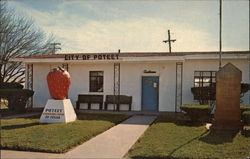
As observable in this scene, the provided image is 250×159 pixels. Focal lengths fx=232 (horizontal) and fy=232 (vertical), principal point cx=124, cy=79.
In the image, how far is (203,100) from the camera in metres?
12.7

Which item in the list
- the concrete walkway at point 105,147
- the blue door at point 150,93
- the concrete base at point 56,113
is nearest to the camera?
the concrete walkway at point 105,147

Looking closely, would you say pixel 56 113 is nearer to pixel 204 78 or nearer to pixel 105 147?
pixel 105 147

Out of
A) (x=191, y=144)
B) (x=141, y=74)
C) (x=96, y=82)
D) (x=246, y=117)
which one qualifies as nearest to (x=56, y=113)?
(x=191, y=144)

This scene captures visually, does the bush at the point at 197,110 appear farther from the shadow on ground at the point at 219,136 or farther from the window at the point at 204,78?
the window at the point at 204,78

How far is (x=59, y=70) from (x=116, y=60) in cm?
446

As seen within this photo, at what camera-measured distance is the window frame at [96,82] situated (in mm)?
14648

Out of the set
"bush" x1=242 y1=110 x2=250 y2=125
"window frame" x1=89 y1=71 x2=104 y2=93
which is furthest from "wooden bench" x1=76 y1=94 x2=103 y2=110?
"bush" x1=242 y1=110 x2=250 y2=125

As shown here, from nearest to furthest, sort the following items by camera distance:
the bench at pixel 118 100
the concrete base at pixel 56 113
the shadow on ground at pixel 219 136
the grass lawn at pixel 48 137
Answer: the grass lawn at pixel 48 137, the shadow on ground at pixel 219 136, the concrete base at pixel 56 113, the bench at pixel 118 100

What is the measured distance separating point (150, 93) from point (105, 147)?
27.4ft

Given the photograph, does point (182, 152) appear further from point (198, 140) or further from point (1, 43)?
point (1, 43)

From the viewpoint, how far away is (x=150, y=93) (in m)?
14.2

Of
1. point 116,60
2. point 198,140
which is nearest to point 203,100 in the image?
point 116,60

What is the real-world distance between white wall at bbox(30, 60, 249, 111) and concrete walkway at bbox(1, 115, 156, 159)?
567cm

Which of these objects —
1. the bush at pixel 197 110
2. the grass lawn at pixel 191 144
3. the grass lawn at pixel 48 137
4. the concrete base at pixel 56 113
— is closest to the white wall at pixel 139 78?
the bush at pixel 197 110
